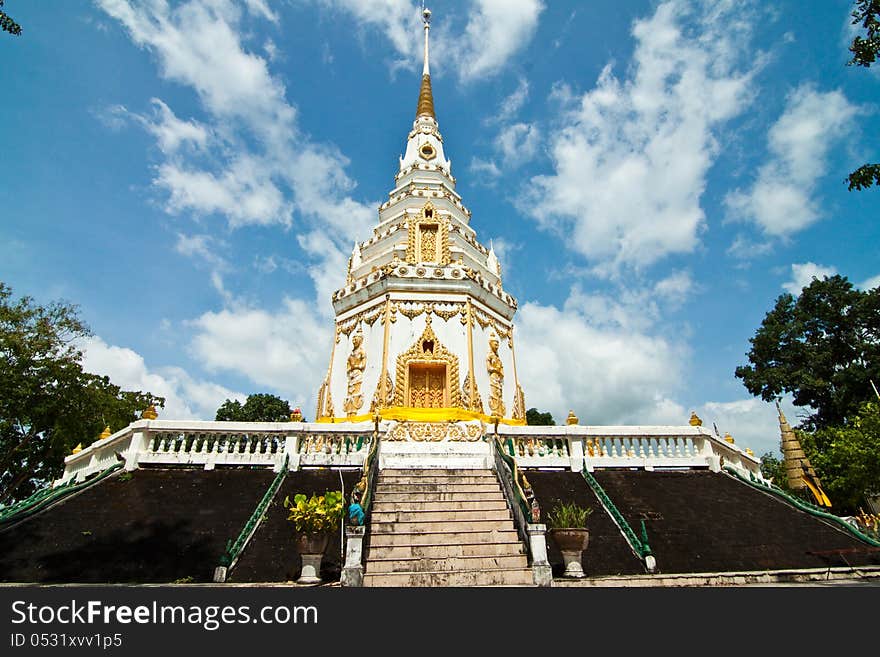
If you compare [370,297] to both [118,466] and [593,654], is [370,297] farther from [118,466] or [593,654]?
[593,654]

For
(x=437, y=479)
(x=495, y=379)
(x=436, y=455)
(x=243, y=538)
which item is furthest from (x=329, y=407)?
(x=243, y=538)

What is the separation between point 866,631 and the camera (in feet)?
11.0

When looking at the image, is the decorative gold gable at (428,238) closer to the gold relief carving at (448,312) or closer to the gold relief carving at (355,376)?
the gold relief carving at (448,312)

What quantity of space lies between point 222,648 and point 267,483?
321 inches

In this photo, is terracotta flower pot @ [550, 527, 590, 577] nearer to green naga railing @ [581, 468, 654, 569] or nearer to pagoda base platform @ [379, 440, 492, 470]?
green naga railing @ [581, 468, 654, 569]

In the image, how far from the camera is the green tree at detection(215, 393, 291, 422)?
3706 centimetres

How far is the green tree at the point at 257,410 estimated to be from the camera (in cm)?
3706

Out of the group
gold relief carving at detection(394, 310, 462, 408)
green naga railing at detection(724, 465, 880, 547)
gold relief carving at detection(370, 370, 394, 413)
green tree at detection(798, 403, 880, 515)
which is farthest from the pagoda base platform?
green tree at detection(798, 403, 880, 515)

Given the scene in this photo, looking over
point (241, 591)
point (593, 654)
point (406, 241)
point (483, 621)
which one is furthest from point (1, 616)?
point (406, 241)

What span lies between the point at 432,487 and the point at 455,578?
2.94 meters

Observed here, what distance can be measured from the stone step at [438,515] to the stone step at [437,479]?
118 cm

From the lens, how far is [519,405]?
18078 mm

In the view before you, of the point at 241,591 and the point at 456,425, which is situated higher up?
the point at 456,425

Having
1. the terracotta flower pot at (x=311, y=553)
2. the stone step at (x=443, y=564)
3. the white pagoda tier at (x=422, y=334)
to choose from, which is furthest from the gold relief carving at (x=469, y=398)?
the terracotta flower pot at (x=311, y=553)
